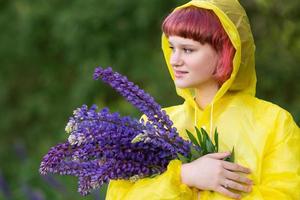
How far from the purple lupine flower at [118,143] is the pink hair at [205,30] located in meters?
0.29

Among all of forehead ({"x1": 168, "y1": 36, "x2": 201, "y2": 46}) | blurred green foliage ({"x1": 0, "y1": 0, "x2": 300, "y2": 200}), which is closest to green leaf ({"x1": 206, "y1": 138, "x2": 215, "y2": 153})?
forehead ({"x1": 168, "y1": 36, "x2": 201, "y2": 46})

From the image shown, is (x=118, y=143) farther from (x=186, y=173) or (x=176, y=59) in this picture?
(x=176, y=59)

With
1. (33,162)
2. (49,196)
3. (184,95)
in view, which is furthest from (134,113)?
(184,95)

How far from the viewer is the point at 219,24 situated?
3412mm

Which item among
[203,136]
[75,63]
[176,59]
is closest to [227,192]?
[203,136]

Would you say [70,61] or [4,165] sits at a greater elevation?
[70,61]

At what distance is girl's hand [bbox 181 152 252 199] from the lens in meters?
3.31

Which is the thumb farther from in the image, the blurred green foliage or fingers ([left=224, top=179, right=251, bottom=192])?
the blurred green foliage

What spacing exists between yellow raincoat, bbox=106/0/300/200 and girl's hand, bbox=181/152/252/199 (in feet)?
0.12

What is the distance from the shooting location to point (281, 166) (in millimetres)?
3350

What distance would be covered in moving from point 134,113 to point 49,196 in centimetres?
160

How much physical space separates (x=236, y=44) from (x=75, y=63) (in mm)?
6944

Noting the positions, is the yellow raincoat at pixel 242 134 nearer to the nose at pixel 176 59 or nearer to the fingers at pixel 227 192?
the fingers at pixel 227 192

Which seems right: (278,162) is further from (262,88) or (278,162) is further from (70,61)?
(70,61)
